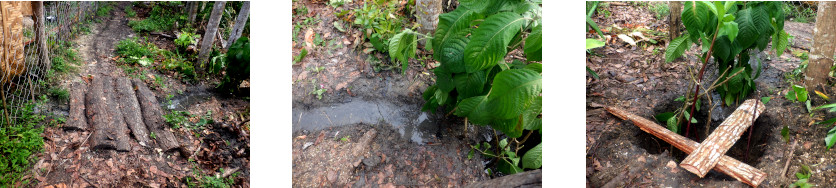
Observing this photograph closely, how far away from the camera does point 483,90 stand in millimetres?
1282

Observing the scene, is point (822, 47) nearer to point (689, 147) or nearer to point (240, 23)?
point (689, 147)

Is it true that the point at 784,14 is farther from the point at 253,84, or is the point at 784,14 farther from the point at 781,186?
the point at 253,84

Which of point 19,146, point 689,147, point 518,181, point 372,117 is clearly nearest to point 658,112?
point 689,147

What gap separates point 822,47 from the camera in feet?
4.01

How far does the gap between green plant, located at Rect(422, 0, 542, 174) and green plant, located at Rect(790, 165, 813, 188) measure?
0.60 m

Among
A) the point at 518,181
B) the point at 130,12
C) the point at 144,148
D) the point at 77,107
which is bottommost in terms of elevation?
the point at 518,181

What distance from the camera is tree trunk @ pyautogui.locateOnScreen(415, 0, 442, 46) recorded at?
1.34 m

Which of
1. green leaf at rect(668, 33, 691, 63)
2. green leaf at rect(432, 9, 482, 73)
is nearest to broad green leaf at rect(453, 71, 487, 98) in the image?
green leaf at rect(432, 9, 482, 73)

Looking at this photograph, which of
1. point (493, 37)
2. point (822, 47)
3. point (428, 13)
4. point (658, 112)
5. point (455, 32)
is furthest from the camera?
point (658, 112)

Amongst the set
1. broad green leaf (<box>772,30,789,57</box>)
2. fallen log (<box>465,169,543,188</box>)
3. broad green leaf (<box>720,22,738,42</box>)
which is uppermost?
broad green leaf (<box>720,22,738,42</box>)

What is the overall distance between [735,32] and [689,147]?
0.32 meters

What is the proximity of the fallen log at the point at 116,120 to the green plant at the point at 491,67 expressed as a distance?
30.2 inches

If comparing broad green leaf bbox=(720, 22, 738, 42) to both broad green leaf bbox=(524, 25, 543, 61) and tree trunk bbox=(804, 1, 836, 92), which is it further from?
broad green leaf bbox=(524, 25, 543, 61)

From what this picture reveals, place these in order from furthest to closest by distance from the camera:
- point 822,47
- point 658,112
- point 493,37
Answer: point 658,112 → point 822,47 → point 493,37
